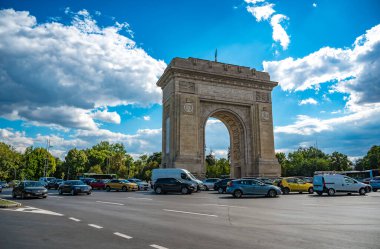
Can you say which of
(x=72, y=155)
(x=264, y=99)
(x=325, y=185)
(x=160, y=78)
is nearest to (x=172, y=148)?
(x=160, y=78)

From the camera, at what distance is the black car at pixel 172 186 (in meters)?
26.0

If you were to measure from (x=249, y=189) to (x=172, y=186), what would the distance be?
750 centimetres

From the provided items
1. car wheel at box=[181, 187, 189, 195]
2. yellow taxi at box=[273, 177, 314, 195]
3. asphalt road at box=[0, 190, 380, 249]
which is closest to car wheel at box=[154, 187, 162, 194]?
car wheel at box=[181, 187, 189, 195]

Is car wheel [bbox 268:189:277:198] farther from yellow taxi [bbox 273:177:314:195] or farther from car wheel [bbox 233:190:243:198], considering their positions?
yellow taxi [bbox 273:177:314:195]

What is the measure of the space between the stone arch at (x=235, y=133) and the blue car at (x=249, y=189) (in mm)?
17709

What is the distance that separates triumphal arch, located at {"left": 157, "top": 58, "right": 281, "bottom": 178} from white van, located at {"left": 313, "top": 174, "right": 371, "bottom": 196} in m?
15.7

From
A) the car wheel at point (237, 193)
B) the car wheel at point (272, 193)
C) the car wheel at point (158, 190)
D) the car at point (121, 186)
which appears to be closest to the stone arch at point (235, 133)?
the car at point (121, 186)

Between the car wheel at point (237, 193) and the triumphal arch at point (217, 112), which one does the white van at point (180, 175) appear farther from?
the car wheel at point (237, 193)

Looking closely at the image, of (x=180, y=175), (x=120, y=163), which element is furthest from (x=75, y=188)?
(x=120, y=163)

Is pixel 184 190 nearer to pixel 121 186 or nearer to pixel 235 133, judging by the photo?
pixel 121 186

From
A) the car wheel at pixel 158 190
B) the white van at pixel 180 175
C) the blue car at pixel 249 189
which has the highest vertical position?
the white van at pixel 180 175

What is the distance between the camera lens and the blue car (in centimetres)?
2169

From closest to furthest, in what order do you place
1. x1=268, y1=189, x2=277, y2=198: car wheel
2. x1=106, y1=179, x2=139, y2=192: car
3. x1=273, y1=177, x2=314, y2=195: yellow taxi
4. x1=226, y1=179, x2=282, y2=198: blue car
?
x1=226, y1=179, x2=282, y2=198: blue car → x1=268, y1=189, x2=277, y2=198: car wheel → x1=273, y1=177, x2=314, y2=195: yellow taxi → x1=106, y1=179, x2=139, y2=192: car

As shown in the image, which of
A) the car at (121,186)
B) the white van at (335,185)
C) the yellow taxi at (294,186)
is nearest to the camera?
the white van at (335,185)
